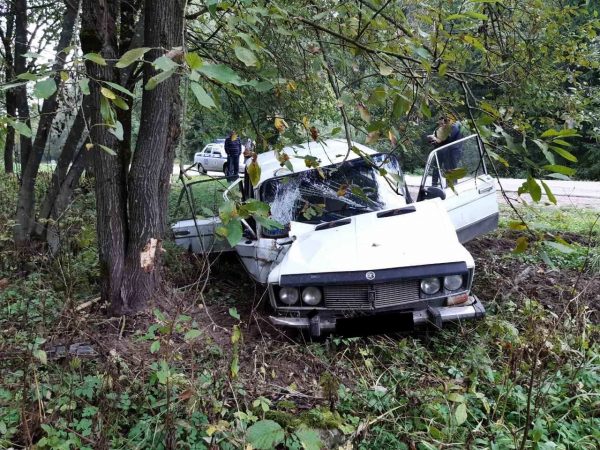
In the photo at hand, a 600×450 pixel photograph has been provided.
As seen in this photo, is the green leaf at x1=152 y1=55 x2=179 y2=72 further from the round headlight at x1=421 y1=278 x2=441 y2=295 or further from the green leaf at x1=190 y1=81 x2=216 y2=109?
the round headlight at x1=421 y1=278 x2=441 y2=295

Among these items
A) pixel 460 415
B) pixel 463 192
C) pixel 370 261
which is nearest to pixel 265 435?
pixel 460 415

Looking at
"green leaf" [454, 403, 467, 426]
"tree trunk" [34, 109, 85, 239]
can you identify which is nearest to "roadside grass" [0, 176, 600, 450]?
"green leaf" [454, 403, 467, 426]

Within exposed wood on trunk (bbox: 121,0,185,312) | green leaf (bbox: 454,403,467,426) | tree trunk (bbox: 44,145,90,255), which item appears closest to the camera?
green leaf (bbox: 454,403,467,426)

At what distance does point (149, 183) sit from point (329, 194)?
6.23 ft

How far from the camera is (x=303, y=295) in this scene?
3785mm

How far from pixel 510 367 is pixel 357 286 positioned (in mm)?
1233

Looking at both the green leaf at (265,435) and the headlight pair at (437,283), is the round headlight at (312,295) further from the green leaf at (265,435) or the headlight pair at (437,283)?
the green leaf at (265,435)

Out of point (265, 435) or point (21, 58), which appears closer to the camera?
point (265, 435)

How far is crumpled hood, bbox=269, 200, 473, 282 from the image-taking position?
368 centimetres

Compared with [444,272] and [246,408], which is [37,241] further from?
[444,272]

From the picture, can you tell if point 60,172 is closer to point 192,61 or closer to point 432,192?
point 432,192

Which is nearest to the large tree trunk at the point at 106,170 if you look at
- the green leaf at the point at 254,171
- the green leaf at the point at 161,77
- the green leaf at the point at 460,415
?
the green leaf at the point at 254,171

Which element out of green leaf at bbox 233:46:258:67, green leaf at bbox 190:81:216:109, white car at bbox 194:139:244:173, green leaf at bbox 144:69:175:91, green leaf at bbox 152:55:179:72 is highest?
white car at bbox 194:139:244:173

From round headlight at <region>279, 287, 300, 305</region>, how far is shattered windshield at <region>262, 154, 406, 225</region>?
0.99 meters
